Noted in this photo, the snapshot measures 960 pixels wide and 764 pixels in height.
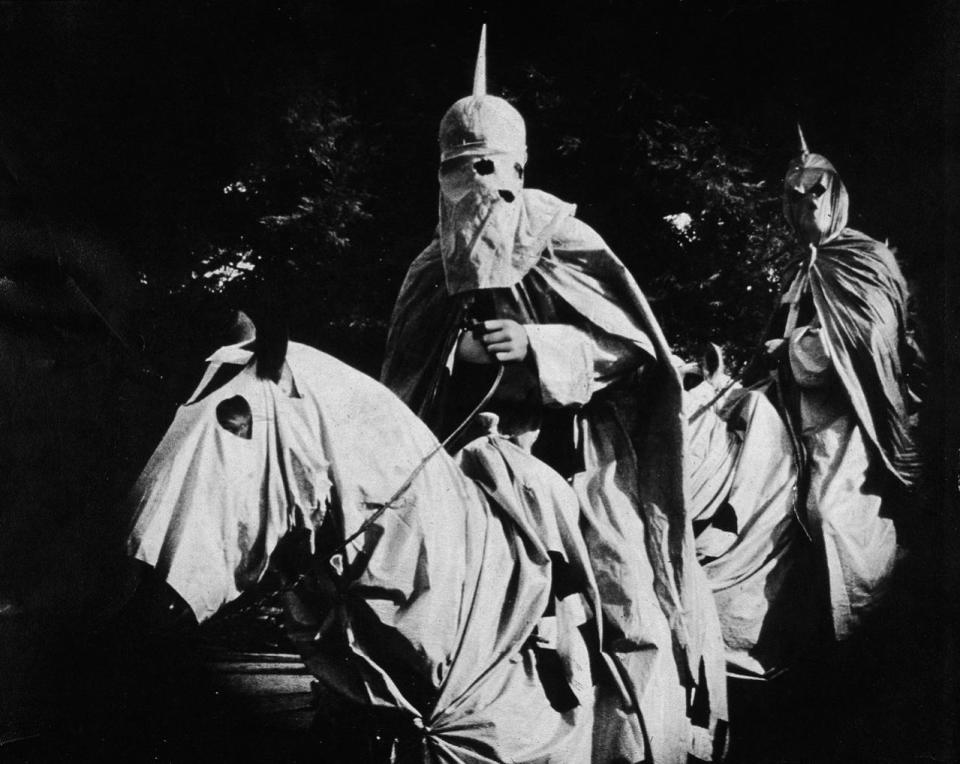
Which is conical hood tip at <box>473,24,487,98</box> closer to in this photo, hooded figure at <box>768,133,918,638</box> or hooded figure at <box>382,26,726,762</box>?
hooded figure at <box>382,26,726,762</box>

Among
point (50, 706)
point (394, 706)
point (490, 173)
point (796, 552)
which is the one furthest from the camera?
point (796, 552)

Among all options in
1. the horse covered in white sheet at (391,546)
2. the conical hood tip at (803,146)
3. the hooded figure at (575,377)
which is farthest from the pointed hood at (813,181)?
the horse covered in white sheet at (391,546)

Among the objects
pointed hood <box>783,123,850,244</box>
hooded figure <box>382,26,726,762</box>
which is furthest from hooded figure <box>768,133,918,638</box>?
hooded figure <box>382,26,726,762</box>

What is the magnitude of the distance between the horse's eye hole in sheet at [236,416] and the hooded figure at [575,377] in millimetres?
776

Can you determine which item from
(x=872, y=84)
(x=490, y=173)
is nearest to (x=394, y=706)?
(x=490, y=173)

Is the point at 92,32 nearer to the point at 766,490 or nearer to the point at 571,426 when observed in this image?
the point at 571,426

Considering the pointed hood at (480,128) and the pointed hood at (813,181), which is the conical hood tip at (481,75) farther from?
the pointed hood at (813,181)

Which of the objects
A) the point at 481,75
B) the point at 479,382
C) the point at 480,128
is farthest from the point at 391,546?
the point at 481,75

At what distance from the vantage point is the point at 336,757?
9.32ft

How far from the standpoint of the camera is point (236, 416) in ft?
8.57

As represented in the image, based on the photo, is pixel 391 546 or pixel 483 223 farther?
pixel 483 223

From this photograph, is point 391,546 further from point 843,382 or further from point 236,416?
point 843,382

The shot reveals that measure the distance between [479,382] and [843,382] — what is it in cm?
115

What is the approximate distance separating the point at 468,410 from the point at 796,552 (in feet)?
3.49
